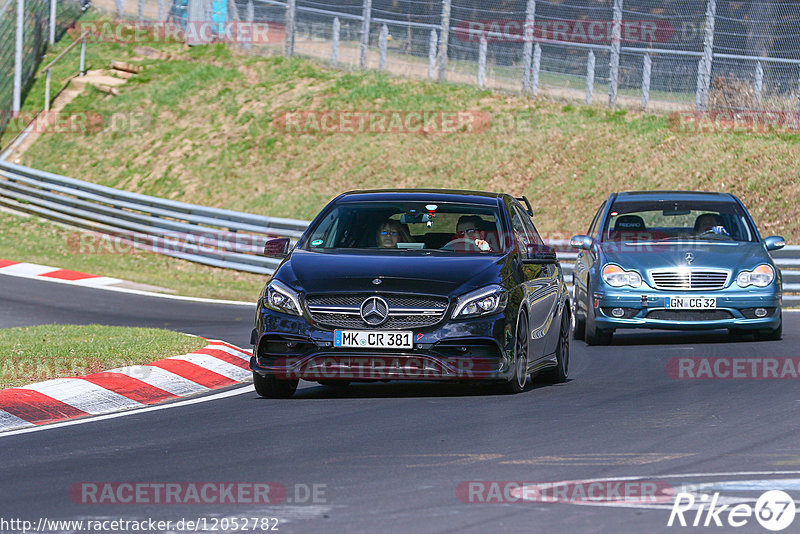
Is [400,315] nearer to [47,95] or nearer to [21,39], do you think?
[21,39]

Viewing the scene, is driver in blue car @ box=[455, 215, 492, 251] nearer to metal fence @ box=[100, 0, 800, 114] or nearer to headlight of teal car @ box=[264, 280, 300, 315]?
headlight of teal car @ box=[264, 280, 300, 315]

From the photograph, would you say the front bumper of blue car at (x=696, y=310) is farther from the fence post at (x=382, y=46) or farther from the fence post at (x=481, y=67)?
the fence post at (x=382, y=46)

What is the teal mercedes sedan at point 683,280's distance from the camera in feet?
47.4

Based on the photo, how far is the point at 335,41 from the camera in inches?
1420

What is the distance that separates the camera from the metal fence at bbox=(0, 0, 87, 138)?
35991mm

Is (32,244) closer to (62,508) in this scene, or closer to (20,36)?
(20,36)

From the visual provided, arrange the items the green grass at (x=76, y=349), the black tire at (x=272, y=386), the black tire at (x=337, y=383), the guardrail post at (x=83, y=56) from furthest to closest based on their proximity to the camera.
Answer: the guardrail post at (x=83, y=56) → the black tire at (x=337, y=383) → the green grass at (x=76, y=349) → the black tire at (x=272, y=386)

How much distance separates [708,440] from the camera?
8031 millimetres

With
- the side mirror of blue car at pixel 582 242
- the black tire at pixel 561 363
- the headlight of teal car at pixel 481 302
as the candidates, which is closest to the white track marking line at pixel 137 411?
the headlight of teal car at pixel 481 302

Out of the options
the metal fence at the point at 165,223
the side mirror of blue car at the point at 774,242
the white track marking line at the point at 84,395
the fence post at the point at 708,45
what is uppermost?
the fence post at the point at 708,45

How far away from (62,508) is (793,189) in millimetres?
20190

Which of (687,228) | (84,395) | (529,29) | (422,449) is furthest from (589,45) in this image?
(422,449)

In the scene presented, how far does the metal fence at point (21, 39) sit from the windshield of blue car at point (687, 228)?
74.5ft

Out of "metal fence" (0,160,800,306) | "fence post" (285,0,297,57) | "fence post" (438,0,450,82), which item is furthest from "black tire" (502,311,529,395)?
"fence post" (285,0,297,57)
